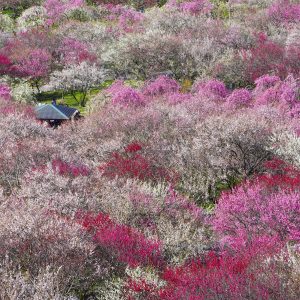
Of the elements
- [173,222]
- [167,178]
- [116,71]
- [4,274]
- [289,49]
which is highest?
[4,274]

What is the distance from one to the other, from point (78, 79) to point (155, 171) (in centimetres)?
2976

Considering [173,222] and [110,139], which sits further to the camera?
[110,139]

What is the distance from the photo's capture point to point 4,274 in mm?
13266

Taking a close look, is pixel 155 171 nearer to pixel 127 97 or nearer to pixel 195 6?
pixel 127 97

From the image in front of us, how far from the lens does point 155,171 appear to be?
26.1 meters

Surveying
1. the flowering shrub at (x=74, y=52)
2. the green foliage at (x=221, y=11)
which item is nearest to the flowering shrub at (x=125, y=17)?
the flowering shrub at (x=74, y=52)

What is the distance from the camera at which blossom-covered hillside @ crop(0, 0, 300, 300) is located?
14914mm

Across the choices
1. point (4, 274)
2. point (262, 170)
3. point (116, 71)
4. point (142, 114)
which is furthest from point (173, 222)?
point (116, 71)

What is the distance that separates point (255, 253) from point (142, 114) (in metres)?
18.9

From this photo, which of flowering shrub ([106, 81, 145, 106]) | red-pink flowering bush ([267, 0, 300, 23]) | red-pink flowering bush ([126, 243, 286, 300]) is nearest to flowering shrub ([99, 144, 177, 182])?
red-pink flowering bush ([126, 243, 286, 300])

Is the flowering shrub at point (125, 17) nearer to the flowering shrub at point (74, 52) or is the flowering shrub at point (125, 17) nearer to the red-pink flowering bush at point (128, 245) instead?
the flowering shrub at point (74, 52)

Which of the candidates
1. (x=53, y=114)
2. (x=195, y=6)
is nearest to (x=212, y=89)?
(x=53, y=114)

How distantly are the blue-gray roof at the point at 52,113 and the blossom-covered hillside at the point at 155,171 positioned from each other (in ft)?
3.02

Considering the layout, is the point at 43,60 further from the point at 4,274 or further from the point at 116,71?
the point at 4,274
